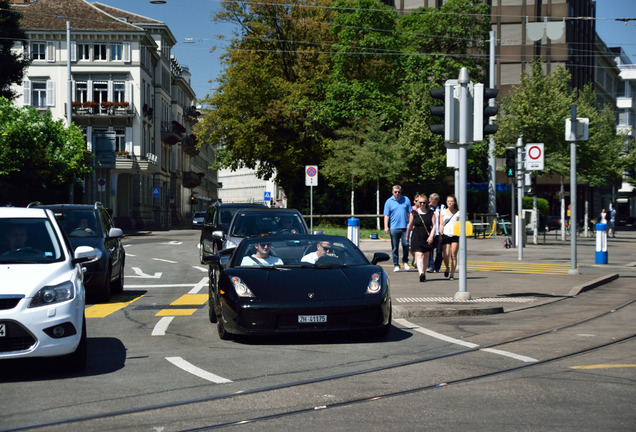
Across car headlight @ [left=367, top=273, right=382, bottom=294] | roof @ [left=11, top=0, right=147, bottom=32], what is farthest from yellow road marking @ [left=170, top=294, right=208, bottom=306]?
roof @ [left=11, top=0, right=147, bottom=32]

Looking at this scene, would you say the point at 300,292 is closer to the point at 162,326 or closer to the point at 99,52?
the point at 162,326

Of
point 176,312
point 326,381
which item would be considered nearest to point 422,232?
point 176,312

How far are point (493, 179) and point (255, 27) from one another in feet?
51.3

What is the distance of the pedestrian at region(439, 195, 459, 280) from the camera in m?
17.7

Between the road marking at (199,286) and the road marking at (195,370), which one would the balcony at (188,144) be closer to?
the road marking at (199,286)

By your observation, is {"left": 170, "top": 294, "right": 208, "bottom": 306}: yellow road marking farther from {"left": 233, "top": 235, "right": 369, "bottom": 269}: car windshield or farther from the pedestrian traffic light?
the pedestrian traffic light

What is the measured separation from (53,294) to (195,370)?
1382 mm

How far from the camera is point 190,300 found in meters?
15.1

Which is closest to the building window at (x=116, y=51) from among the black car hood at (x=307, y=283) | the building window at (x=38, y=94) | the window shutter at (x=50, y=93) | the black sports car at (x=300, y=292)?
the window shutter at (x=50, y=93)

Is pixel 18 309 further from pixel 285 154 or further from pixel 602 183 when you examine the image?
pixel 602 183

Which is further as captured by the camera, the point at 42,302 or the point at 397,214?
the point at 397,214

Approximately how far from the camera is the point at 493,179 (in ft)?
158

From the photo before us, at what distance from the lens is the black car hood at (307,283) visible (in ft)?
31.4

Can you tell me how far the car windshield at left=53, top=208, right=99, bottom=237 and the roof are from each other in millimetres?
54049
